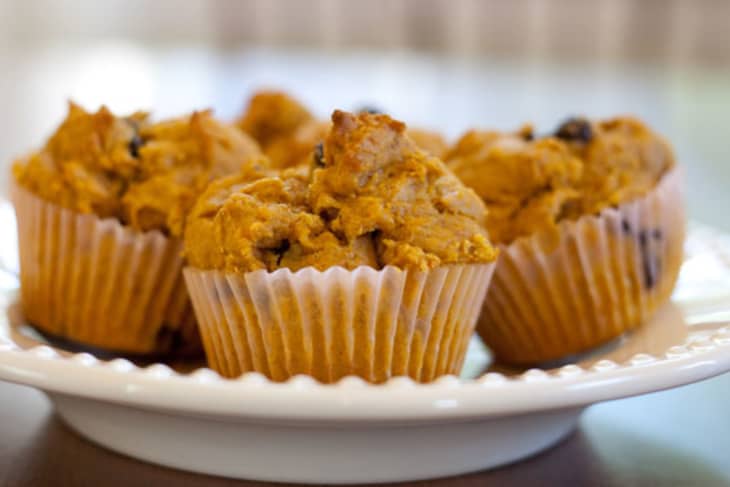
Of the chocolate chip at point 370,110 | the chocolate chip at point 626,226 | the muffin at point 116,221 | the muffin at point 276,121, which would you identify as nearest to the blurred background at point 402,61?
the muffin at point 276,121

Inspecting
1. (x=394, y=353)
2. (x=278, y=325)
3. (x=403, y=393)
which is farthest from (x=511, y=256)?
(x=403, y=393)

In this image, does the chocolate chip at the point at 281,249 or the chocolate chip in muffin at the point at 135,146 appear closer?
the chocolate chip at the point at 281,249

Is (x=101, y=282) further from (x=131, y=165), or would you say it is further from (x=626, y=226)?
(x=626, y=226)

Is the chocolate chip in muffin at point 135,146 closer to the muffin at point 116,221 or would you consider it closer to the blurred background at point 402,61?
the muffin at point 116,221

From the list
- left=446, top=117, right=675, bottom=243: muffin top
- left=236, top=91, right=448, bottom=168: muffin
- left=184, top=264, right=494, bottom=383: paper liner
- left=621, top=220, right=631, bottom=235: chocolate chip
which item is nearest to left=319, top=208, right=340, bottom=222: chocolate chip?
left=184, top=264, right=494, bottom=383: paper liner

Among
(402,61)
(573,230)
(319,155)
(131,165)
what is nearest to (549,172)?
(573,230)

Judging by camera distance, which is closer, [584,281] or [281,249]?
[281,249]

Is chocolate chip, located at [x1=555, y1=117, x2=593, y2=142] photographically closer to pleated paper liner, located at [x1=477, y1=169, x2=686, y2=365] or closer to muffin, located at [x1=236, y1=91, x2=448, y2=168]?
pleated paper liner, located at [x1=477, y1=169, x2=686, y2=365]
